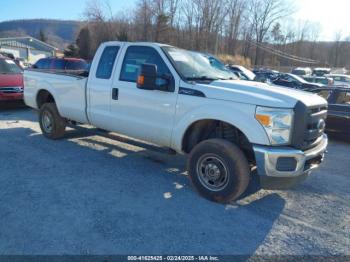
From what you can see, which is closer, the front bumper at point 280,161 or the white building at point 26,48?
the front bumper at point 280,161

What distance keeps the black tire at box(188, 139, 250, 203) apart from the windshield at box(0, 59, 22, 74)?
30.7 ft

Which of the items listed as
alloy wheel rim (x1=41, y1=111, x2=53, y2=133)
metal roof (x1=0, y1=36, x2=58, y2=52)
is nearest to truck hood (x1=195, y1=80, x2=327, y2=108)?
alloy wheel rim (x1=41, y1=111, x2=53, y2=133)

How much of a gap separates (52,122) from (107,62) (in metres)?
2.15

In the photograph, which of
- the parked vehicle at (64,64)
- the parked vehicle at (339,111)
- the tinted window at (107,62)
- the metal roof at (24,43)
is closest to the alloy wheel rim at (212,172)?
the tinted window at (107,62)

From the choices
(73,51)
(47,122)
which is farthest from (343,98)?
(73,51)

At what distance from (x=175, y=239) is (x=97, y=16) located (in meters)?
66.3

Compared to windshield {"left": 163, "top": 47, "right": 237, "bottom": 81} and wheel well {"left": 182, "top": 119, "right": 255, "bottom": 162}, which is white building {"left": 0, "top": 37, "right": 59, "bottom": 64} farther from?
wheel well {"left": 182, "top": 119, "right": 255, "bottom": 162}

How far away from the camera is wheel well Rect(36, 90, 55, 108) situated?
288 inches

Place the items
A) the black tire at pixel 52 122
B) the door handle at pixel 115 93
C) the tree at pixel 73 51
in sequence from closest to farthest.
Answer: the door handle at pixel 115 93
the black tire at pixel 52 122
the tree at pixel 73 51

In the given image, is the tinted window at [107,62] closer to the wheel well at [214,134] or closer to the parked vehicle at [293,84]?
the wheel well at [214,134]

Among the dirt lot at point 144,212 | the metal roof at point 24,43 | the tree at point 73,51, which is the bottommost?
the dirt lot at point 144,212

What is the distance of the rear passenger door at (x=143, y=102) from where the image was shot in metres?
4.71

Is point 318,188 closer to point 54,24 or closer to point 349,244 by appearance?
point 349,244

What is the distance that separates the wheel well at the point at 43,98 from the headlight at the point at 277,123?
5.14 metres
